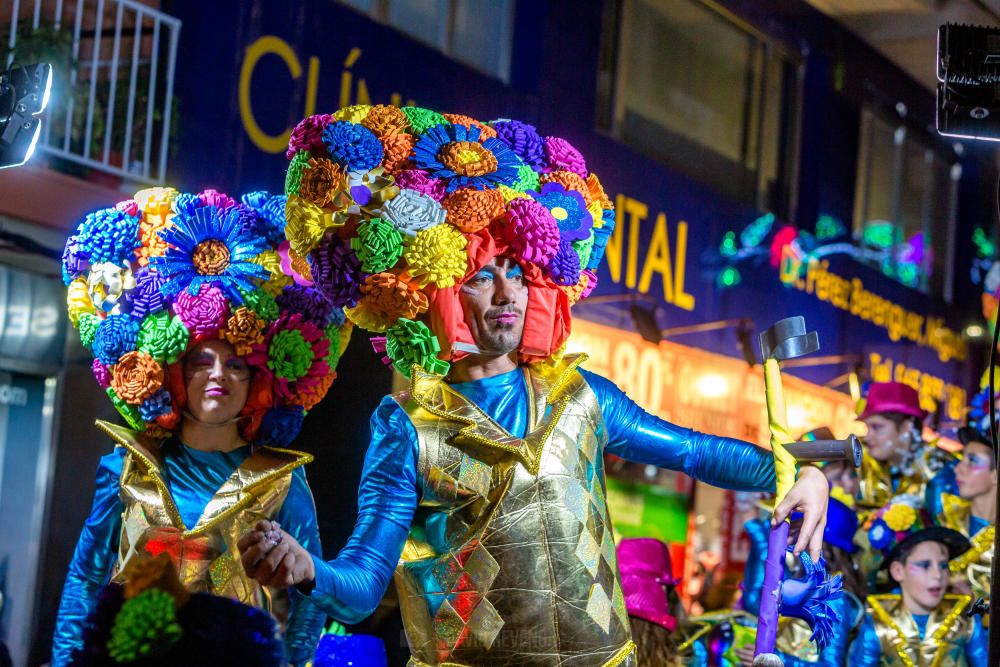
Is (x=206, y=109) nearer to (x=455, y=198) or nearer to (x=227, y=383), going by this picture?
(x=227, y=383)

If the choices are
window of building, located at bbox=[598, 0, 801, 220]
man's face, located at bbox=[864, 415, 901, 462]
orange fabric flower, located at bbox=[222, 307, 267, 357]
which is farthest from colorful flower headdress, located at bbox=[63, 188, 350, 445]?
window of building, located at bbox=[598, 0, 801, 220]

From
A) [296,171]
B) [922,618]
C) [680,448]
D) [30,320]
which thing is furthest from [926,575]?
[30,320]

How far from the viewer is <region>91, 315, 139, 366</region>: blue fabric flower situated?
Result: 394cm

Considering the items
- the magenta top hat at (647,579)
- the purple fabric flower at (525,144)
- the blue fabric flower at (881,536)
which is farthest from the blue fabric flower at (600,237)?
the blue fabric flower at (881,536)

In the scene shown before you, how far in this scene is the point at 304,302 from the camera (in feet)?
13.2

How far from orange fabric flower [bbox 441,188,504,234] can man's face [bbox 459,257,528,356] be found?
0.12 m

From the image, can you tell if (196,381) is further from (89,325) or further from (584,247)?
(584,247)

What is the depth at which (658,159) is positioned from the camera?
1047cm

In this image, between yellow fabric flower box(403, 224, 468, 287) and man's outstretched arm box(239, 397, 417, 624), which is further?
yellow fabric flower box(403, 224, 468, 287)

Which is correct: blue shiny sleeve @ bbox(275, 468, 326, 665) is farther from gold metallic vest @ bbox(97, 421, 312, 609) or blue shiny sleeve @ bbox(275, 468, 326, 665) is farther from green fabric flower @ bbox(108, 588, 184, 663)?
green fabric flower @ bbox(108, 588, 184, 663)

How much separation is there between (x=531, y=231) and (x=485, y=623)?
84 cm

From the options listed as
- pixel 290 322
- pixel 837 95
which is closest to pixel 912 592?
pixel 290 322

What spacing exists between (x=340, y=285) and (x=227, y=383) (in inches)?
39.4

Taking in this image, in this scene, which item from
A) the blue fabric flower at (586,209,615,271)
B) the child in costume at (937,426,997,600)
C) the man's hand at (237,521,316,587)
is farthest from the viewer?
the child in costume at (937,426,997,600)
